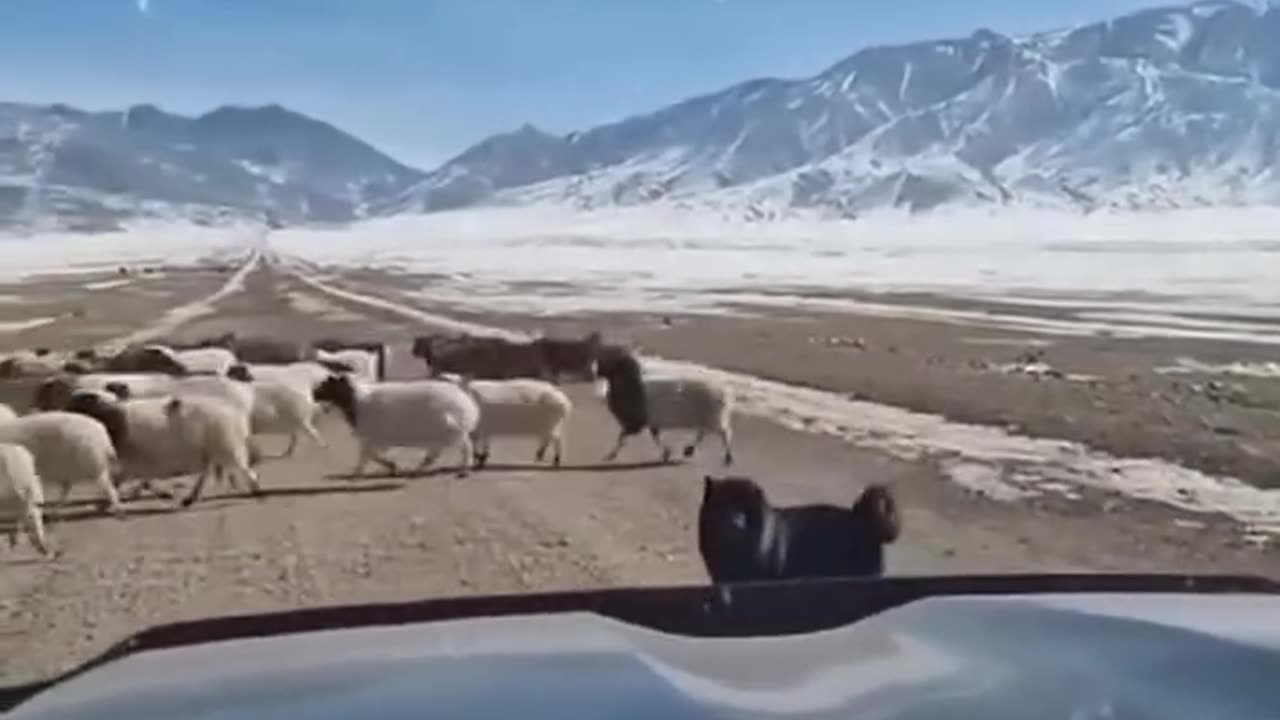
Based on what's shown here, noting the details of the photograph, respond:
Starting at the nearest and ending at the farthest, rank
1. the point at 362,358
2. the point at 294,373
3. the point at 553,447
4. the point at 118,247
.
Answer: the point at 553,447 < the point at 294,373 < the point at 362,358 < the point at 118,247

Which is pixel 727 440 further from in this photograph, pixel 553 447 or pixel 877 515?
pixel 877 515

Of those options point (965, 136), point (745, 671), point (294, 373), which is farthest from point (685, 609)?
point (965, 136)

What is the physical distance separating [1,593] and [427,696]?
288 cm

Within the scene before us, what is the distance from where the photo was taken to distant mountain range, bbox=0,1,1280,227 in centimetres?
676

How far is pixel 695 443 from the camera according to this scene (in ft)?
20.4

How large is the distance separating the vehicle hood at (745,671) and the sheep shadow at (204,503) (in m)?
3.44

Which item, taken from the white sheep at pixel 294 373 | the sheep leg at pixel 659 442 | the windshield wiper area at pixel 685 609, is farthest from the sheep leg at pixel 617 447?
the windshield wiper area at pixel 685 609

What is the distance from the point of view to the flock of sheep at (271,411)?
4711 millimetres

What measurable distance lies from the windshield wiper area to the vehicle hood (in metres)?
0.03

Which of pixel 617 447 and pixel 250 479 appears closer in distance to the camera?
pixel 250 479

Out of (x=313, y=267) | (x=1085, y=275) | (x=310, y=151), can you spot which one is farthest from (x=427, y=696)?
(x=1085, y=275)

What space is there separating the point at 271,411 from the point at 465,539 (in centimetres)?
177

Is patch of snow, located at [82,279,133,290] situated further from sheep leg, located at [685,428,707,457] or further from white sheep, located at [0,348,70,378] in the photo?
sheep leg, located at [685,428,707,457]

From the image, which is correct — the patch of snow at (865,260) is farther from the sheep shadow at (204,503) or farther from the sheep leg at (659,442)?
the sheep shadow at (204,503)
